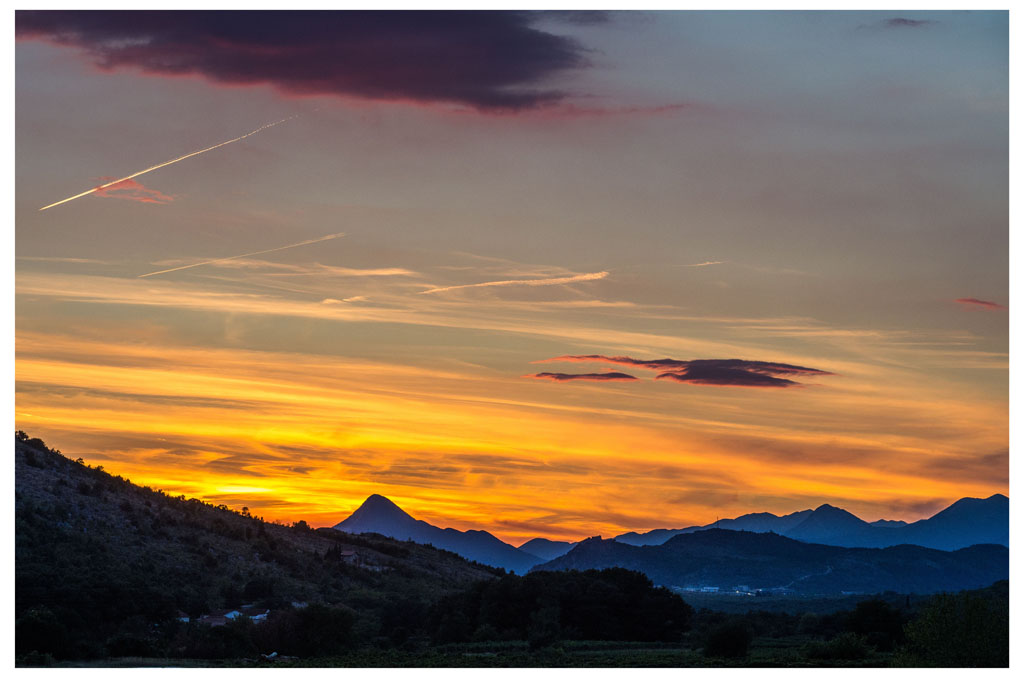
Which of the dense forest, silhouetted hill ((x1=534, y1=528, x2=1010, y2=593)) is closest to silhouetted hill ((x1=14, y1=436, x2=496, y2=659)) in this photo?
the dense forest

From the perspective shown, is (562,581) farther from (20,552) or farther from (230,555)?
(20,552)

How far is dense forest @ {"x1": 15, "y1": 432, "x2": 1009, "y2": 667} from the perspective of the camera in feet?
170

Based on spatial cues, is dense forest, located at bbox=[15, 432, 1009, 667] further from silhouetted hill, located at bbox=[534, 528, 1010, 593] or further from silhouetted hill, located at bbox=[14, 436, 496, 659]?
silhouetted hill, located at bbox=[534, 528, 1010, 593]

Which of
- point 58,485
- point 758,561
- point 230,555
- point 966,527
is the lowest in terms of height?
point 758,561

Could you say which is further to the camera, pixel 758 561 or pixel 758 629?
pixel 758 561

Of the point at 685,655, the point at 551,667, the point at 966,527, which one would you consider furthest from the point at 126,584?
the point at 966,527

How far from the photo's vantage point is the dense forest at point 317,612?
5188 cm

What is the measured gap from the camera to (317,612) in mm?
60812

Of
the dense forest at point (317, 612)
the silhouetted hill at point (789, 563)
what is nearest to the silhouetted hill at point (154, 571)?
the dense forest at point (317, 612)

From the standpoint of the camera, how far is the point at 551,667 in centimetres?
5156

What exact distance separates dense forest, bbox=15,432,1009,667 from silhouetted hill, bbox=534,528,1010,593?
6886 centimetres

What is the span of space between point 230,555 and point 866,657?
5131 cm

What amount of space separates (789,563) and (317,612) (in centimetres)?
14928

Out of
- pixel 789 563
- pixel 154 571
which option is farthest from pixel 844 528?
pixel 154 571
